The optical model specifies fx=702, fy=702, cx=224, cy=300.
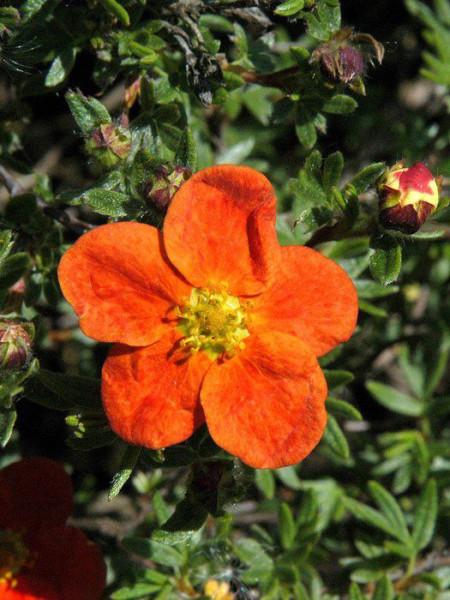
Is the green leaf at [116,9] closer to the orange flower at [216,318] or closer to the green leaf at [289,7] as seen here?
the green leaf at [289,7]

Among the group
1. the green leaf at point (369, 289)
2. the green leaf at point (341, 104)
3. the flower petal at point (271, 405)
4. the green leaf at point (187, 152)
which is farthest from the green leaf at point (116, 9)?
the green leaf at point (369, 289)

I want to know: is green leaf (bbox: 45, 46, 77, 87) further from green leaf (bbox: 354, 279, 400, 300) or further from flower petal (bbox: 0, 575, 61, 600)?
flower petal (bbox: 0, 575, 61, 600)

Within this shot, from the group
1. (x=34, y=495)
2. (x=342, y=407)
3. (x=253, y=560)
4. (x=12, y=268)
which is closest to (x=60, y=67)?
(x=12, y=268)

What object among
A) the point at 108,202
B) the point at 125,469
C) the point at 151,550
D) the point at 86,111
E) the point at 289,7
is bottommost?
the point at 151,550

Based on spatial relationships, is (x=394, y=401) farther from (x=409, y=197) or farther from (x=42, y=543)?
(x=42, y=543)

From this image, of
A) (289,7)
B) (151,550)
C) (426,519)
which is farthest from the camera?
(426,519)

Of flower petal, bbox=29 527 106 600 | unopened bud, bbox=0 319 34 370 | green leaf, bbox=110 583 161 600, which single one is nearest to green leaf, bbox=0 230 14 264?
unopened bud, bbox=0 319 34 370

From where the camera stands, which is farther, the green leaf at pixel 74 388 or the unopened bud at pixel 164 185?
the green leaf at pixel 74 388
